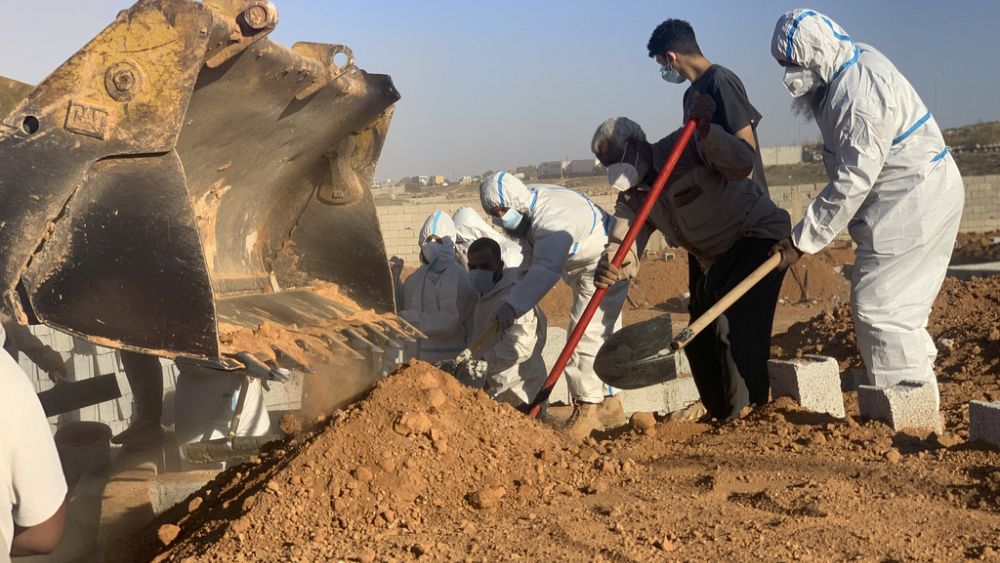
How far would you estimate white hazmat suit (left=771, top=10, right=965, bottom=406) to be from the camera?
4363mm

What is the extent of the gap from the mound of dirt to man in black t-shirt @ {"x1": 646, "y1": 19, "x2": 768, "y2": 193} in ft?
30.9

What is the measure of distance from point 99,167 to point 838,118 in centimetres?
286

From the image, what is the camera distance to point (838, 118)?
14.4 feet

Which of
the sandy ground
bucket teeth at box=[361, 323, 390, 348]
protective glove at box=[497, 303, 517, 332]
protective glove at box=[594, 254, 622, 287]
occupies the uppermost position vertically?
protective glove at box=[594, 254, 622, 287]

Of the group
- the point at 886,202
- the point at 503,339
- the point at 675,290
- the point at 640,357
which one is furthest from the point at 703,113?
the point at 675,290

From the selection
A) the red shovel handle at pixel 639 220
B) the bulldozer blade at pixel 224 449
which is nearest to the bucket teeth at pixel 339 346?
the bulldozer blade at pixel 224 449

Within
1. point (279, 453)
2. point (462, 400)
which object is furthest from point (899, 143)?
point (279, 453)

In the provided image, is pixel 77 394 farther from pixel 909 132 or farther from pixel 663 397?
pixel 909 132

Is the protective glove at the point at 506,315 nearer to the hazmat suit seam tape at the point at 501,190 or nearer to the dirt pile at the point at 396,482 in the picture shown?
the hazmat suit seam tape at the point at 501,190

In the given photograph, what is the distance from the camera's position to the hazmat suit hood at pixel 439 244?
7707 millimetres

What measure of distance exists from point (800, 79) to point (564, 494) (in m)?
2.15

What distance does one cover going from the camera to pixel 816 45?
4.46 metres

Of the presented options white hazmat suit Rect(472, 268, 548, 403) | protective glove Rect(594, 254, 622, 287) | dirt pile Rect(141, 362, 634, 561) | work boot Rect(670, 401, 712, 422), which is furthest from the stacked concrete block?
dirt pile Rect(141, 362, 634, 561)

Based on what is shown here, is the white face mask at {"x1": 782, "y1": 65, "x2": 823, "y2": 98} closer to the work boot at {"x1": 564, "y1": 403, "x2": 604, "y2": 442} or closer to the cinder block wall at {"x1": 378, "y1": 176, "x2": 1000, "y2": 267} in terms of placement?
the work boot at {"x1": 564, "y1": 403, "x2": 604, "y2": 442}
